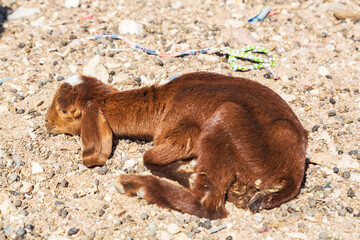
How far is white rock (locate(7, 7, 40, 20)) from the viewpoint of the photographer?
7918mm

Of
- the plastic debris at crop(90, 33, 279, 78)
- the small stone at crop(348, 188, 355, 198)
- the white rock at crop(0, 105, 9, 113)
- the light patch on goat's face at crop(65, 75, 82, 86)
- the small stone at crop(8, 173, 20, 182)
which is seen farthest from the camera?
the plastic debris at crop(90, 33, 279, 78)

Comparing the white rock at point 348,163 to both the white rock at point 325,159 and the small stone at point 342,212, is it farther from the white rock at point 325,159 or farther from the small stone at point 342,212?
the small stone at point 342,212

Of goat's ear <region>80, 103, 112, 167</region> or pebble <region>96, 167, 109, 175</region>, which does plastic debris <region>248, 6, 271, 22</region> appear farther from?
pebble <region>96, 167, 109, 175</region>

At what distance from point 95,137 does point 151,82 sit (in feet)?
4.69

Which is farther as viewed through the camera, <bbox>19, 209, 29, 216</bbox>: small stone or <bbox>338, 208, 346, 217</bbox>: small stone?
<bbox>19, 209, 29, 216</bbox>: small stone

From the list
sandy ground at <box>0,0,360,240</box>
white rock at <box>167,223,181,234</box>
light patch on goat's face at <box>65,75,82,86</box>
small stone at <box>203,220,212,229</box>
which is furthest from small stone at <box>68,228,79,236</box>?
light patch on goat's face at <box>65,75,82,86</box>

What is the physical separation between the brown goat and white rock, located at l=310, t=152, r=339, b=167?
1.88ft

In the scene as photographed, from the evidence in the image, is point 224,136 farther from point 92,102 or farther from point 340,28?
point 340,28

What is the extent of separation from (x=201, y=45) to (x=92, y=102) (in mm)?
2381

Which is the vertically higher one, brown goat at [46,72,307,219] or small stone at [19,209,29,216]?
brown goat at [46,72,307,219]

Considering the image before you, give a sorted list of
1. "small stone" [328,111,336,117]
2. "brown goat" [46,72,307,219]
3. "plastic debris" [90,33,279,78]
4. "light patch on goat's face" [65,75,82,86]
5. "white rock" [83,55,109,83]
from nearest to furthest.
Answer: "brown goat" [46,72,307,219], "light patch on goat's face" [65,75,82,86], "small stone" [328,111,336,117], "white rock" [83,55,109,83], "plastic debris" [90,33,279,78]

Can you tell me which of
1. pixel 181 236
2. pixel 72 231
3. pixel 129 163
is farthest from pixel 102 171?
pixel 181 236

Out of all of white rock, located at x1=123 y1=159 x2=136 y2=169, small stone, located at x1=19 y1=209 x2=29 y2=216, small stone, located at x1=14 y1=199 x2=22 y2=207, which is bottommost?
white rock, located at x1=123 y1=159 x2=136 y2=169

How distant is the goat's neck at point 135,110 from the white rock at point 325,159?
186 cm
